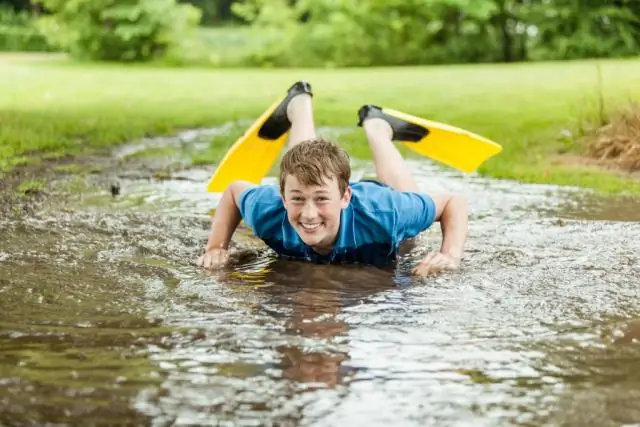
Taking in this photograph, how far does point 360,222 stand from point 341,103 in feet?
26.0

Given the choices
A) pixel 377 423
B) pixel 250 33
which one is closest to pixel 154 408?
pixel 377 423

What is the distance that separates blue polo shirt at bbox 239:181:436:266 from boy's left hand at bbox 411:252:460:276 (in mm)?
165

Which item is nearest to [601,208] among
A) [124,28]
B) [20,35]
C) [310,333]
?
[310,333]

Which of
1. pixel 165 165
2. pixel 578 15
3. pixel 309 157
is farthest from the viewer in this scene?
pixel 578 15

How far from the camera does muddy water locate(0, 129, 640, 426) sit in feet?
8.28

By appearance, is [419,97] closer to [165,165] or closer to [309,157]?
[165,165]

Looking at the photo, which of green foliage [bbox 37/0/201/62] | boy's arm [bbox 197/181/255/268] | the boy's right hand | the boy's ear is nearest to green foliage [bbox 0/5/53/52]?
green foliage [bbox 37/0/201/62]

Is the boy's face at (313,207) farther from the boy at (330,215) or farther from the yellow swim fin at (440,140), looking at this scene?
the yellow swim fin at (440,140)

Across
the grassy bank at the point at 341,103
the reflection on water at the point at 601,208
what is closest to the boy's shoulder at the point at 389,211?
the reflection on water at the point at 601,208

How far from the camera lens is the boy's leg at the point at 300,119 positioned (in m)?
5.27

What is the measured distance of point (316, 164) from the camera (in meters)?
3.82

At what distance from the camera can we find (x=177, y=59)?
2389cm

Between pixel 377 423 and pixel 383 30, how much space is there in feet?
71.3

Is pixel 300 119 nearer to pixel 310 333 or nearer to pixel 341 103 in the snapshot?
pixel 310 333
